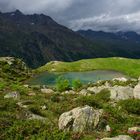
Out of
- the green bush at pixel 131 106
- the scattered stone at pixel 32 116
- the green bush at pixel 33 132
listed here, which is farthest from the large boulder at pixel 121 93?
the green bush at pixel 33 132

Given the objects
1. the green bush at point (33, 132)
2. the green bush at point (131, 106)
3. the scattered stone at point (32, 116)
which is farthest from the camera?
the green bush at point (131, 106)

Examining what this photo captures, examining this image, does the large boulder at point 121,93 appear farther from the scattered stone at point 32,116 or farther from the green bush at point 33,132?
the green bush at point 33,132

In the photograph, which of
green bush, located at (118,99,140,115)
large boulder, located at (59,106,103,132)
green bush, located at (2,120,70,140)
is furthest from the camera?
green bush, located at (118,99,140,115)

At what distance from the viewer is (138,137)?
22859mm

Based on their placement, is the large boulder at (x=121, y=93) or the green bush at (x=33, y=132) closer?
the green bush at (x=33, y=132)

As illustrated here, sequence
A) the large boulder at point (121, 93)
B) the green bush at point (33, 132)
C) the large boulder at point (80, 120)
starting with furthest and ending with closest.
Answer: the large boulder at point (121, 93)
the large boulder at point (80, 120)
the green bush at point (33, 132)

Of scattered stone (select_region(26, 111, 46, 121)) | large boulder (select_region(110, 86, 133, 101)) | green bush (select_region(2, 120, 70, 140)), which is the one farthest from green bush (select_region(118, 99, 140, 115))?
green bush (select_region(2, 120, 70, 140))

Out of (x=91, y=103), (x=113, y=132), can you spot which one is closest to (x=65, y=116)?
(x=113, y=132)

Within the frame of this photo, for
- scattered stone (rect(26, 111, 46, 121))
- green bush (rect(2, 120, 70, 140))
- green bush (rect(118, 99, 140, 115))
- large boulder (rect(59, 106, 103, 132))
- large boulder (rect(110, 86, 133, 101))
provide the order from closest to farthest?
1. green bush (rect(2, 120, 70, 140))
2. large boulder (rect(59, 106, 103, 132))
3. scattered stone (rect(26, 111, 46, 121))
4. green bush (rect(118, 99, 140, 115))
5. large boulder (rect(110, 86, 133, 101))

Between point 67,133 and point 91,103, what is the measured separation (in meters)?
12.8

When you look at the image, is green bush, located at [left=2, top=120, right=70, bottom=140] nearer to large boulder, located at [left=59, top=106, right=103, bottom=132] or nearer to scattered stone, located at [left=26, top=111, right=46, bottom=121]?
large boulder, located at [left=59, top=106, right=103, bottom=132]

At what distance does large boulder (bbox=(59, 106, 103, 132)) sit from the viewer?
25.3m

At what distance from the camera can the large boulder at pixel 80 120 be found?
25312mm

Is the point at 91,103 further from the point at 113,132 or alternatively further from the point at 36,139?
the point at 36,139
